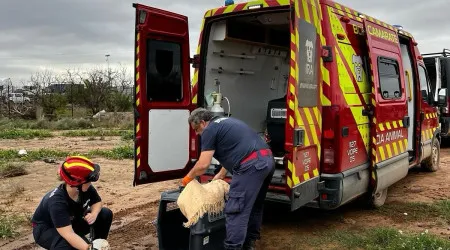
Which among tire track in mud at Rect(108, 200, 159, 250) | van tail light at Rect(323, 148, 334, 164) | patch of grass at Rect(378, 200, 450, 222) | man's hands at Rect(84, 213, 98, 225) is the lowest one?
tire track in mud at Rect(108, 200, 159, 250)

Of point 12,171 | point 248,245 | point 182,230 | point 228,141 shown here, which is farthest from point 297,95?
point 12,171

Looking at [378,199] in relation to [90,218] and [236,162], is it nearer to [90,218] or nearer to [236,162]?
[236,162]

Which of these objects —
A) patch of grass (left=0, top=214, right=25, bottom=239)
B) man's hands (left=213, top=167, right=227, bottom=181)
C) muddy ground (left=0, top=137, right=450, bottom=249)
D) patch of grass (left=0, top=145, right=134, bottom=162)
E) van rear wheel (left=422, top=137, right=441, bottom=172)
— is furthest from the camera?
patch of grass (left=0, top=145, right=134, bottom=162)

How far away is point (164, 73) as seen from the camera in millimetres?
5246

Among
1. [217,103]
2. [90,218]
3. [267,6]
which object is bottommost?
[90,218]

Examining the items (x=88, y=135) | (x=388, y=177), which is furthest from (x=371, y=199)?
(x=88, y=135)

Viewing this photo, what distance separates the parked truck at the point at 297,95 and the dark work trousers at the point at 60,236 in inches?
22.6

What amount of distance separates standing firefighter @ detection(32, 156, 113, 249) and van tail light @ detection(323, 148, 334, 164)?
2408 millimetres

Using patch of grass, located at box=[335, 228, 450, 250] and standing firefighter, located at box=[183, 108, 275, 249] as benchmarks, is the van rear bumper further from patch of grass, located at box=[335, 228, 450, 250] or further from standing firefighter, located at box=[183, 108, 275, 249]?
standing firefighter, located at box=[183, 108, 275, 249]

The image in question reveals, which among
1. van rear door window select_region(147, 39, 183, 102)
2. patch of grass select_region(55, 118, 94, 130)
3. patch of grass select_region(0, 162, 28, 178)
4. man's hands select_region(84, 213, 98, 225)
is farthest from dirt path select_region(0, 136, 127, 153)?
man's hands select_region(84, 213, 98, 225)

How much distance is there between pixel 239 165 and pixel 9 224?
3.27 metres

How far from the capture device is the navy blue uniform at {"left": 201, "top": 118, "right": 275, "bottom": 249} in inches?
160

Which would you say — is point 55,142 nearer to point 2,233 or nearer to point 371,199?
point 2,233

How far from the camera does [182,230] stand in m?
4.73
